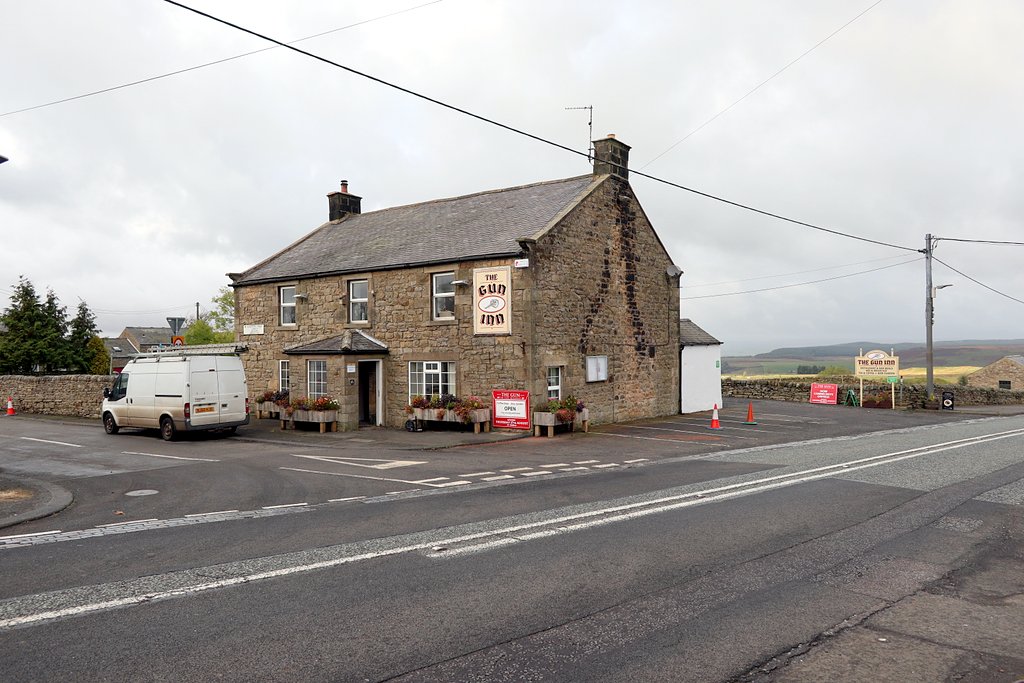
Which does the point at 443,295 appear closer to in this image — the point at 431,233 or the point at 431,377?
the point at 431,377

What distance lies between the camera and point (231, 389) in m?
21.2

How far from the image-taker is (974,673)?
4578mm

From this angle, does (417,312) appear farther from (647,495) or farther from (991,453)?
(991,453)

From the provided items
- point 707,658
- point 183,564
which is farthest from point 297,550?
point 707,658

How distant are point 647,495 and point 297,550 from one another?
5.46 m

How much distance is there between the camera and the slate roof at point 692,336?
96.1ft

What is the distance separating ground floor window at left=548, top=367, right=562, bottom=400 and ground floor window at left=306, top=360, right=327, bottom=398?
26.0 feet

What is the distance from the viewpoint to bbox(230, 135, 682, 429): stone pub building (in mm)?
21469

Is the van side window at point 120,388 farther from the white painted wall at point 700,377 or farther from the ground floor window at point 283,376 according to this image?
the white painted wall at point 700,377

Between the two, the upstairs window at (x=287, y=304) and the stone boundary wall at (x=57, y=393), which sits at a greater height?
the upstairs window at (x=287, y=304)

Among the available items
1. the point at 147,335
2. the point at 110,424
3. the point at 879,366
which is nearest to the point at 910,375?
the point at 879,366

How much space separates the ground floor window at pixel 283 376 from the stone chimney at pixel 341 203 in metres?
8.35

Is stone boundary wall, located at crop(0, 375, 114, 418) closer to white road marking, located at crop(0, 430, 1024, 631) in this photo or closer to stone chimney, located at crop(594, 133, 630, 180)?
stone chimney, located at crop(594, 133, 630, 180)

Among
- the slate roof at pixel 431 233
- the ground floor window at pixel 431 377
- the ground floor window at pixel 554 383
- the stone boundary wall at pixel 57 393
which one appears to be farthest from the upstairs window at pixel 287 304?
the ground floor window at pixel 554 383
